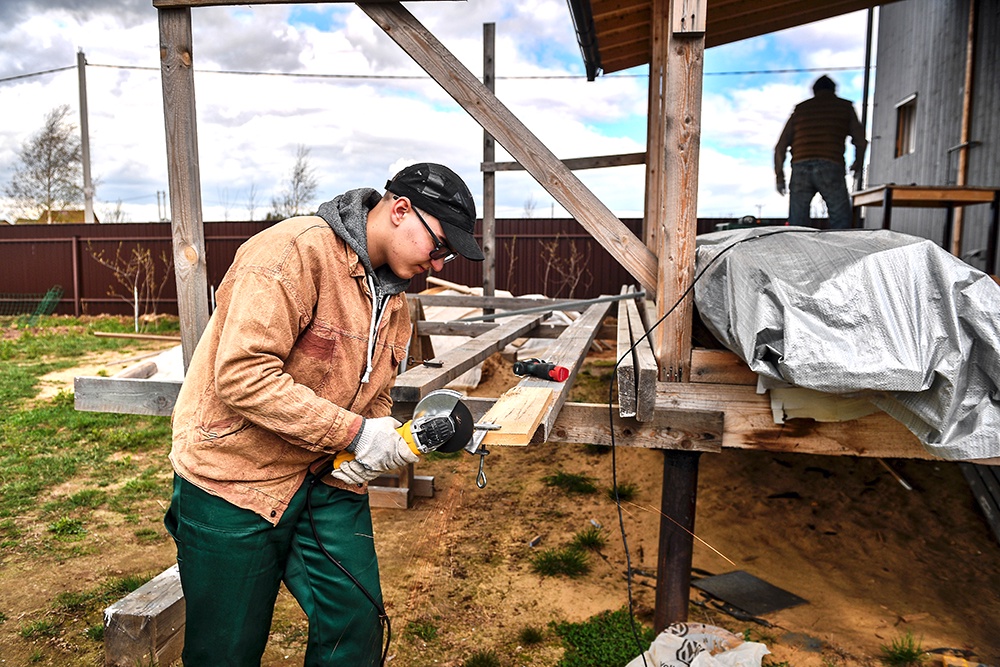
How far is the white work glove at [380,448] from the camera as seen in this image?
209cm

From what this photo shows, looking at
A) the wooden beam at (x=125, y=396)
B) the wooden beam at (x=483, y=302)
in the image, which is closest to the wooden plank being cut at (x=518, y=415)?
the wooden beam at (x=125, y=396)

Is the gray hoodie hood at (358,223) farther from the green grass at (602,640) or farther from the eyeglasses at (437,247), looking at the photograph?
the green grass at (602,640)

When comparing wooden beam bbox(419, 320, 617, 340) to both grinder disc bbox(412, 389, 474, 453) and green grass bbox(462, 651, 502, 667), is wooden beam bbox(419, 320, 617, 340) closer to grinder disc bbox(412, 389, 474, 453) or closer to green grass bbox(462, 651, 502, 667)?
green grass bbox(462, 651, 502, 667)

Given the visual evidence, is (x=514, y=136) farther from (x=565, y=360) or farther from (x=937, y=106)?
(x=937, y=106)

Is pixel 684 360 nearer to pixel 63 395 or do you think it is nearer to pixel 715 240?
pixel 715 240

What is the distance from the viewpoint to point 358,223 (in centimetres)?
221

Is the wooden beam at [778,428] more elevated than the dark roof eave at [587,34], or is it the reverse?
the dark roof eave at [587,34]

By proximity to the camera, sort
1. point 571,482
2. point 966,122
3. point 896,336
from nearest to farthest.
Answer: point 896,336 → point 571,482 → point 966,122

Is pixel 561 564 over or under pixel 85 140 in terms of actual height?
under

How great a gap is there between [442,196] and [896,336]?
1.75 m

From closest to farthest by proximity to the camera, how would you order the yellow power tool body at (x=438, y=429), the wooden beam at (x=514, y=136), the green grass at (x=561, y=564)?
the yellow power tool body at (x=438, y=429), the wooden beam at (x=514, y=136), the green grass at (x=561, y=564)

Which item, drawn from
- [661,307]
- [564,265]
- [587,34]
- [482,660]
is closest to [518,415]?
[661,307]

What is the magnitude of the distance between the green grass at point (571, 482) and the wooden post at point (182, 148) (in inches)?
138

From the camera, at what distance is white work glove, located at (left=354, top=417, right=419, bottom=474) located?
209cm
